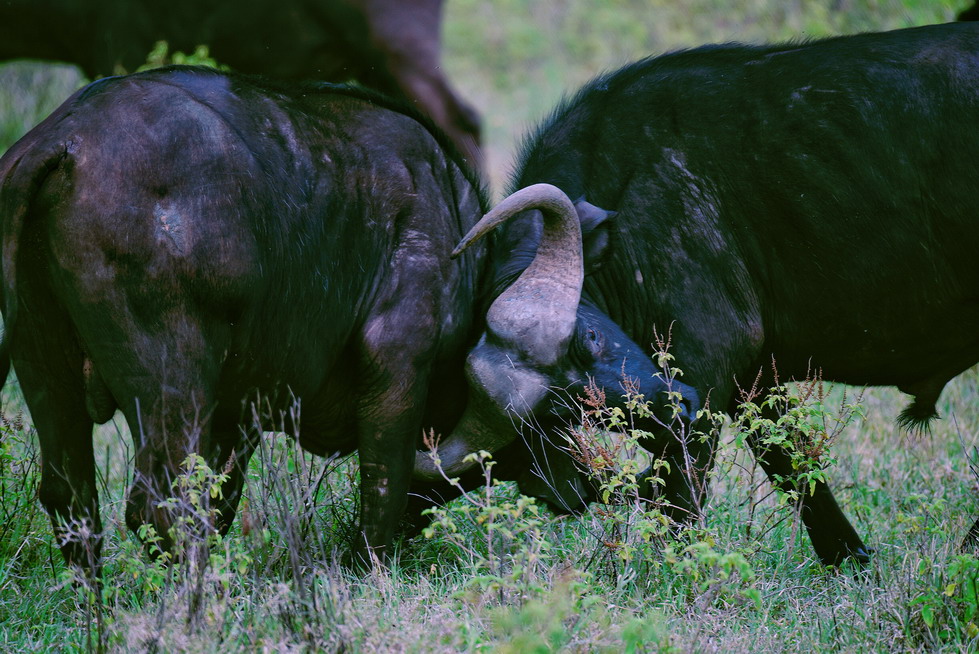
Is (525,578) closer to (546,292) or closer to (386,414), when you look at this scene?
(386,414)

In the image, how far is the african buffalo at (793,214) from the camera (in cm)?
515

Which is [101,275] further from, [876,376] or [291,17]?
[291,17]

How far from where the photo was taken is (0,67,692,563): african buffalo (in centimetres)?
393

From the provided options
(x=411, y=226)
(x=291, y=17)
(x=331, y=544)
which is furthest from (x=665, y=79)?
(x=291, y=17)

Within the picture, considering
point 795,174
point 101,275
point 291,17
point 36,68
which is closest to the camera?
point 101,275

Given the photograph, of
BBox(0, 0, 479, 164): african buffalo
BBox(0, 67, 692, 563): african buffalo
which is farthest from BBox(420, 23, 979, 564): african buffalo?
BBox(0, 0, 479, 164): african buffalo

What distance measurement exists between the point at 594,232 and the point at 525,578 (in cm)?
178

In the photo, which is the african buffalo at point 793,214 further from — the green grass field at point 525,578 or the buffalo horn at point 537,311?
the green grass field at point 525,578

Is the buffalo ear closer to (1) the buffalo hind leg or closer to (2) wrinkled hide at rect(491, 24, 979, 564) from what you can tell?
(2) wrinkled hide at rect(491, 24, 979, 564)

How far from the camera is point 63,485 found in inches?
171

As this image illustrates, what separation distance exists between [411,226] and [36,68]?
8.98 m

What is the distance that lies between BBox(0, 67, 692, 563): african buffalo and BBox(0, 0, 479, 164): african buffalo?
13.7 ft

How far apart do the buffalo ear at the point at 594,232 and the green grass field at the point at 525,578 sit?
104 centimetres

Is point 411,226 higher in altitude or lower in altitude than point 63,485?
higher
